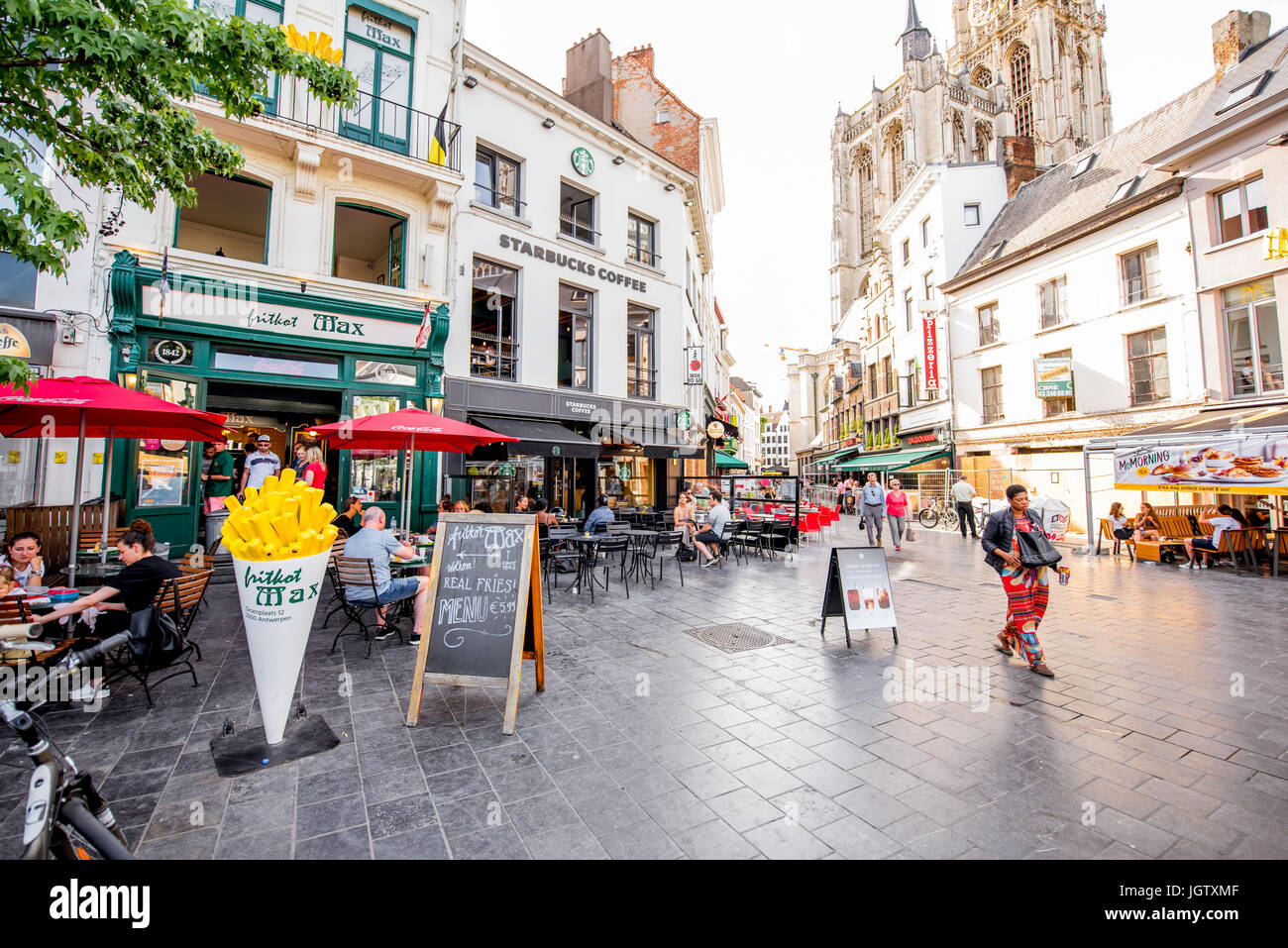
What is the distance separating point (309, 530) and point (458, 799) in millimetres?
2037

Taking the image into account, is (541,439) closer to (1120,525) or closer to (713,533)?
(713,533)

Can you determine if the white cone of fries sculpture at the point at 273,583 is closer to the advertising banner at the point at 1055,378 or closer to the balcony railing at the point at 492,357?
the balcony railing at the point at 492,357

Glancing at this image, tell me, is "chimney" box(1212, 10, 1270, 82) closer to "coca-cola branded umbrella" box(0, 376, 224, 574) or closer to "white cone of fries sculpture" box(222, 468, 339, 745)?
"white cone of fries sculpture" box(222, 468, 339, 745)

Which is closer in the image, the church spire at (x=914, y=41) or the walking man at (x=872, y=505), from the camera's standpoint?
the walking man at (x=872, y=505)

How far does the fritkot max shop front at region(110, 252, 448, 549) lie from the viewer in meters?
9.50

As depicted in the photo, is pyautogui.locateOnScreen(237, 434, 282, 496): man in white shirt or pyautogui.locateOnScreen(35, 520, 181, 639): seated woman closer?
pyautogui.locateOnScreen(35, 520, 181, 639): seated woman

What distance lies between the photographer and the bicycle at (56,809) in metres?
1.89

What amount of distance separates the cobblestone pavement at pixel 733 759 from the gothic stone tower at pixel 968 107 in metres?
46.2

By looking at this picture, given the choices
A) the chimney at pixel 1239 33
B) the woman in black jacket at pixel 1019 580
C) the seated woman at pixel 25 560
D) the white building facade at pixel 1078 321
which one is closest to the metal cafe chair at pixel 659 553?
the woman in black jacket at pixel 1019 580

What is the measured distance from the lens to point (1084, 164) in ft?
77.9

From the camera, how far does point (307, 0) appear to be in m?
11.2

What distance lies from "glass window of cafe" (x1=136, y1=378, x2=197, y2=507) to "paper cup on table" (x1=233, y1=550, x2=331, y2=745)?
26.1 ft

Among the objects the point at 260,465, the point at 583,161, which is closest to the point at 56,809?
the point at 260,465

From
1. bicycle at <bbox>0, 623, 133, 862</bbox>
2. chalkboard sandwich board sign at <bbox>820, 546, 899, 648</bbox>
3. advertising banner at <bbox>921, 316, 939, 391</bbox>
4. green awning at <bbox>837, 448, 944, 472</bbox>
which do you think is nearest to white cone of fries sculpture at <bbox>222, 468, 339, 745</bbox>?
bicycle at <bbox>0, 623, 133, 862</bbox>
